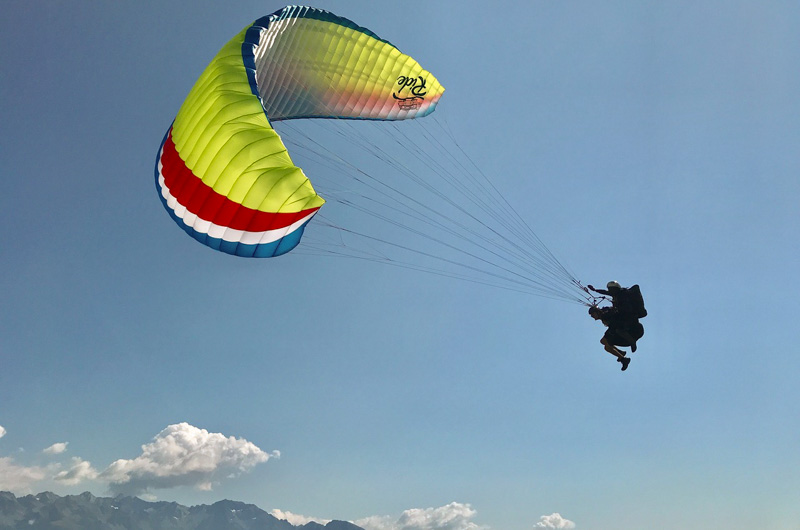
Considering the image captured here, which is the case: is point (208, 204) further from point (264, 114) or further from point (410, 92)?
point (410, 92)

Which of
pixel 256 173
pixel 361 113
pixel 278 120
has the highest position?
pixel 361 113

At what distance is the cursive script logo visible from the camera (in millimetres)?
18469

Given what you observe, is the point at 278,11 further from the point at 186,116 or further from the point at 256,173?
the point at 256,173

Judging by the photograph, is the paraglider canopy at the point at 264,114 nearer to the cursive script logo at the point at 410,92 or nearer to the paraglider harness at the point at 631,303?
the cursive script logo at the point at 410,92

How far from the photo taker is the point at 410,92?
18.7 m

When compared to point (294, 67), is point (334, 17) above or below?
above

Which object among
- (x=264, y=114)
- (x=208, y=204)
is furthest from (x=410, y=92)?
(x=208, y=204)

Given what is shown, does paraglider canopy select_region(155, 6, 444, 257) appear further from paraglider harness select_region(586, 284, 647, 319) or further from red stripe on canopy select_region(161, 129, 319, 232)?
paraglider harness select_region(586, 284, 647, 319)

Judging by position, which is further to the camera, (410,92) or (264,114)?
(410,92)

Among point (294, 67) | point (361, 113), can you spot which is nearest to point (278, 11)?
point (294, 67)

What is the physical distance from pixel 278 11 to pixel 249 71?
14.5ft

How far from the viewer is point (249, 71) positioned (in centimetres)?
1238

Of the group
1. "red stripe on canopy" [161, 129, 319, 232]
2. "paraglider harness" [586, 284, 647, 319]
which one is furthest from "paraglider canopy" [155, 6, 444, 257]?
"paraglider harness" [586, 284, 647, 319]

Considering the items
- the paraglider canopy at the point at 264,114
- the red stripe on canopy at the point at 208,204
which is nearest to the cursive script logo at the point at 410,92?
the paraglider canopy at the point at 264,114
